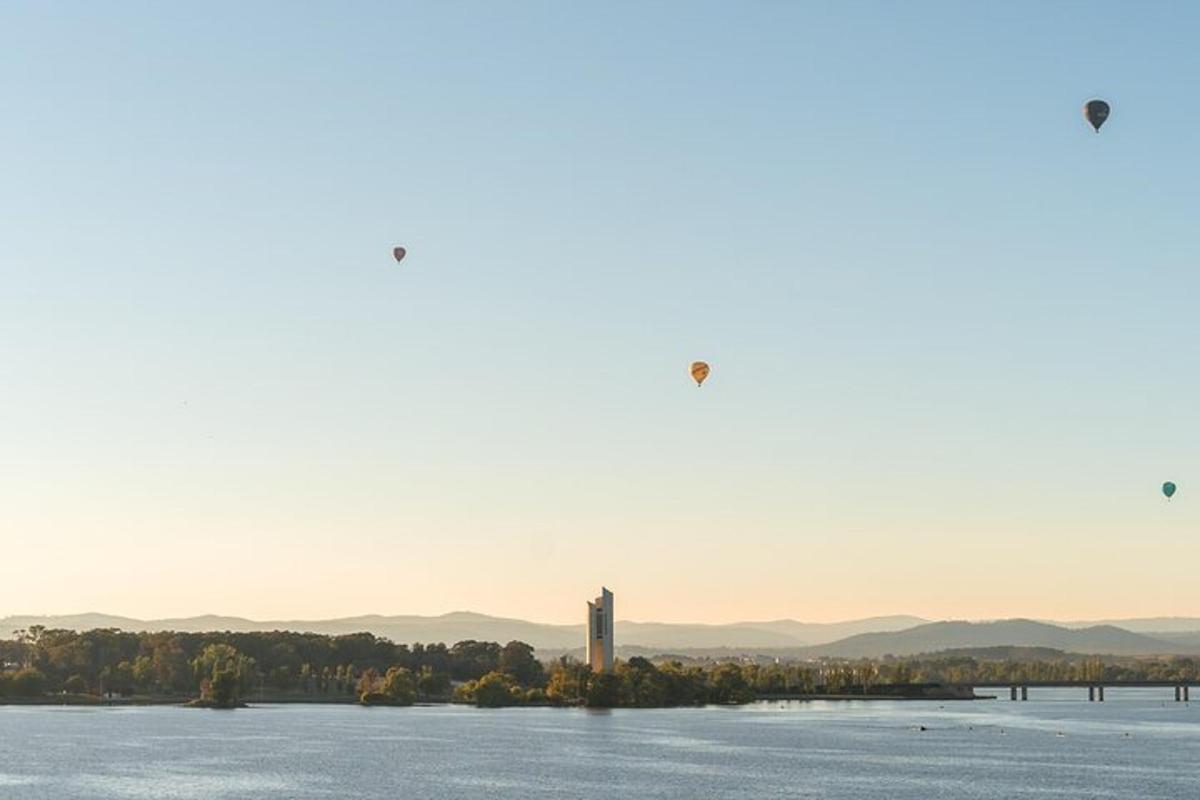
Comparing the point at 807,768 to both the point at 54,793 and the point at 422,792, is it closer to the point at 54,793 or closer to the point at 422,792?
the point at 422,792

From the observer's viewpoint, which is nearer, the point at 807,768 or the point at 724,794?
the point at 724,794

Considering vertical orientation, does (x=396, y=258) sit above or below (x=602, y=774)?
above

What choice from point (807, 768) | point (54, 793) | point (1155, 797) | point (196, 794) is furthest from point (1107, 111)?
point (54, 793)

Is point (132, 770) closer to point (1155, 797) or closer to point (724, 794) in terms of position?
point (724, 794)

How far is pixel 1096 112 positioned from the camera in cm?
15775

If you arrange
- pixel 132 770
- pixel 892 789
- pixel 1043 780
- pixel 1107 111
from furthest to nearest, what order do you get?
1. pixel 132 770
2. pixel 1043 780
3. pixel 892 789
4. pixel 1107 111

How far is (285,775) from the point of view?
186625 millimetres

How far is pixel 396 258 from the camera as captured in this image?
177250mm

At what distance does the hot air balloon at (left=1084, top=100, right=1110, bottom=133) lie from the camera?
15738cm

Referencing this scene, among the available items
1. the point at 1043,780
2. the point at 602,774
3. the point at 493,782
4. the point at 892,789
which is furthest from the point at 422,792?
the point at 1043,780

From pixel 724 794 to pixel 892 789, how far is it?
18.6m

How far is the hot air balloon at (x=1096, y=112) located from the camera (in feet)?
516

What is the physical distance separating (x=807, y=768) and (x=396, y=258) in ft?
239

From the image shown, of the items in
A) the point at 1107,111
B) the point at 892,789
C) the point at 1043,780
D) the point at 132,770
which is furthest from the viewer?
the point at 132,770
